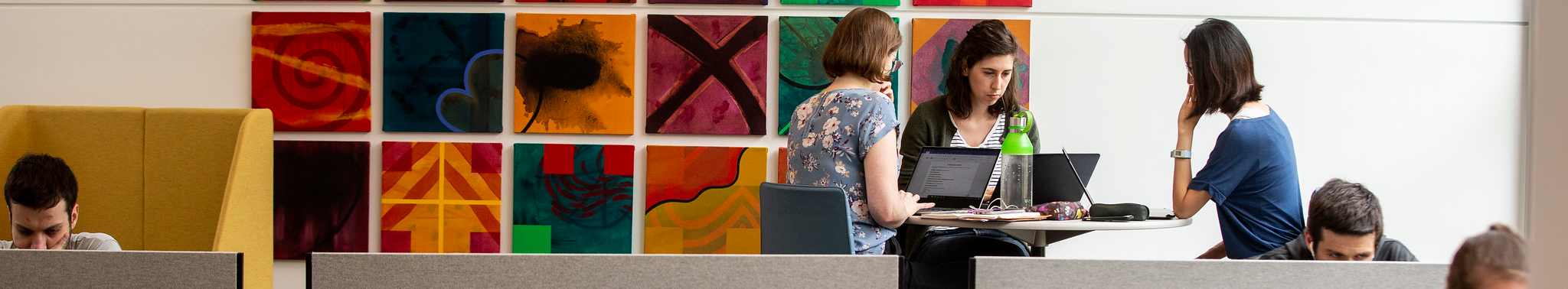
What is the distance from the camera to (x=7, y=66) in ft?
11.6

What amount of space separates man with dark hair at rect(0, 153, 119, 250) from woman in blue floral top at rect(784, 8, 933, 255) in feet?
5.86

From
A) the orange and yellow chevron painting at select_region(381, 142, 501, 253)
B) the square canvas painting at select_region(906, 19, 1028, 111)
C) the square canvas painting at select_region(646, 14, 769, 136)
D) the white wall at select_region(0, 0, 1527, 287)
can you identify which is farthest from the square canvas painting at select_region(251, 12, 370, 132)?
the square canvas painting at select_region(906, 19, 1028, 111)

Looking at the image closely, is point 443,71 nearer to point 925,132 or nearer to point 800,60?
point 800,60

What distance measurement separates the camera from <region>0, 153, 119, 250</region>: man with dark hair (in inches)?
93.7

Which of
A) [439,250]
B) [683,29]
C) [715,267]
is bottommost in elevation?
[439,250]

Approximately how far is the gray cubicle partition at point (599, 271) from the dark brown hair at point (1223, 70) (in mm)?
1435

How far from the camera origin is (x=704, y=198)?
3465 millimetres

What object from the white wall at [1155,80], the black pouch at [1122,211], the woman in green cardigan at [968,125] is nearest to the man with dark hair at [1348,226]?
the black pouch at [1122,211]

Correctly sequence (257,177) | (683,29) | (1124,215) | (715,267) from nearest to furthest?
1. (715,267)
2. (1124,215)
3. (257,177)
4. (683,29)

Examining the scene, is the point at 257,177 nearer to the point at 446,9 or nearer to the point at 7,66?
the point at 446,9

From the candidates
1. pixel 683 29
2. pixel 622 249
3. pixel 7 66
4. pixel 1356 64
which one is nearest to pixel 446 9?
pixel 683 29

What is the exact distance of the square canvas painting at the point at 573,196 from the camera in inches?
136

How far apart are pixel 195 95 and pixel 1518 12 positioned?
16.0ft

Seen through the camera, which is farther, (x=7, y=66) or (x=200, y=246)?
(x=7, y=66)
